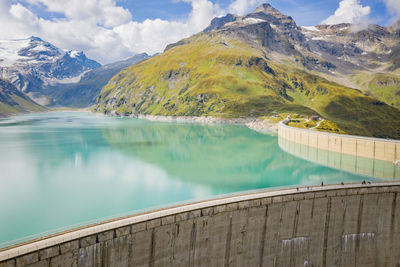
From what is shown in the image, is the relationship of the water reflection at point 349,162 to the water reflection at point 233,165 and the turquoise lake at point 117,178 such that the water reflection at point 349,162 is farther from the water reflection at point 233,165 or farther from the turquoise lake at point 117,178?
the water reflection at point 233,165

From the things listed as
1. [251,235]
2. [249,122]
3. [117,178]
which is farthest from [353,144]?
[249,122]

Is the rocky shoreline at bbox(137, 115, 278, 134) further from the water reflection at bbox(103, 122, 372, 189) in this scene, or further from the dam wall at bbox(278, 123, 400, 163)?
the water reflection at bbox(103, 122, 372, 189)

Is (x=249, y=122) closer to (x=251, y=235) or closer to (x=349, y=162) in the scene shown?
(x=349, y=162)

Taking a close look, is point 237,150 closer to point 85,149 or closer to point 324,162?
point 324,162

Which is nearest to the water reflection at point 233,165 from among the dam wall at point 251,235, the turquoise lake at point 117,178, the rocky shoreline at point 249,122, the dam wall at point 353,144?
the turquoise lake at point 117,178

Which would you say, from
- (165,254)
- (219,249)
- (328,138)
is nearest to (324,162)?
(328,138)

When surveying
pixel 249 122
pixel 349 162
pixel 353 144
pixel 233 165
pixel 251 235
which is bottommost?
pixel 233 165

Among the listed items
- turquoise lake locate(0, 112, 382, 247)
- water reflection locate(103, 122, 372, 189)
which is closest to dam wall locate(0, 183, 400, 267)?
turquoise lake locate(0, 112, 382, 247)
